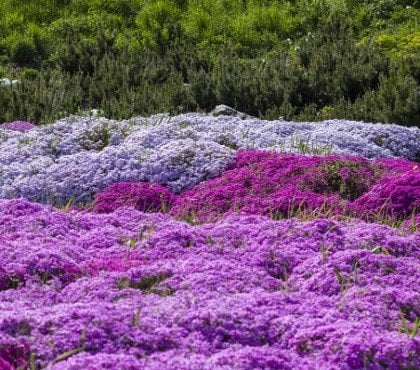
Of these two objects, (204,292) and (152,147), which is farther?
(152,147)

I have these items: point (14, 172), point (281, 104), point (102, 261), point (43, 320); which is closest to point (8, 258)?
point (102, 261)

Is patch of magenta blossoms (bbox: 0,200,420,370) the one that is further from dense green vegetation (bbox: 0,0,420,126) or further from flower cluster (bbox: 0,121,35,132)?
dense green vegetation (bbox: 0,0,420,126)

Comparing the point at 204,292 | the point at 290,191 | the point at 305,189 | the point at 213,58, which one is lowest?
the point at 213,58

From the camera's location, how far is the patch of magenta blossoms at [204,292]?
5.20m

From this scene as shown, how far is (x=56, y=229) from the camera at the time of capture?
25.2 ft

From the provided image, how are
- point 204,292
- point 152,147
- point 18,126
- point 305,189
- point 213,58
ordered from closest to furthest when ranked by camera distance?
1. point 204,292
2. point 305,189
3. point 152,147
4. point 18,126
5. point 213,58

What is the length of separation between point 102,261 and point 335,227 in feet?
6.36

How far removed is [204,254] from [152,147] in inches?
192

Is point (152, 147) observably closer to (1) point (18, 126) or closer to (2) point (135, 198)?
(2) point (135, 198)

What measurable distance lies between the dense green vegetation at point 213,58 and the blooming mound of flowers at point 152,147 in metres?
1.82

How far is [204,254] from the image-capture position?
22.9ft

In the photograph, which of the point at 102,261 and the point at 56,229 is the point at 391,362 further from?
the point at 56,229

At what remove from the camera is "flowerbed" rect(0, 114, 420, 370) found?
527 cm

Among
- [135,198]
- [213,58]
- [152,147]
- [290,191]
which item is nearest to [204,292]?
[290,191]
